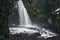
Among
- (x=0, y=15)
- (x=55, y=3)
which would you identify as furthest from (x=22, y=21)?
(x=0, y=15)

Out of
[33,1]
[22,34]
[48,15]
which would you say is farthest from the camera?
[33,1]

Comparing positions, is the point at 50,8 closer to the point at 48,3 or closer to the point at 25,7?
the point at 48,3

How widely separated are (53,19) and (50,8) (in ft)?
8.36

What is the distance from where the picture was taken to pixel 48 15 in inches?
804

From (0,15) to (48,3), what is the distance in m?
A: 16.4

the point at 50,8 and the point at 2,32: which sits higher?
the point at 50,8

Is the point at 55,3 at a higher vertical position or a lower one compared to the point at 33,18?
higher

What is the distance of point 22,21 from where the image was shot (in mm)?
20141

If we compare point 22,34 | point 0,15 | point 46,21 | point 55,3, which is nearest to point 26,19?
point 46,21

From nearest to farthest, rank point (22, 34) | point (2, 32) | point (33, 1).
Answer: point (2, 32), point (22, 34), point (33, 1)

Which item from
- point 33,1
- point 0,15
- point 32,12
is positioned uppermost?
point 33,1

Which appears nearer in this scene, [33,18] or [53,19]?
[53,19]

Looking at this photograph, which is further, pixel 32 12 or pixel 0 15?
pixel 32 12

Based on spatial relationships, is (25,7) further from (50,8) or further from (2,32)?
(2,32)
